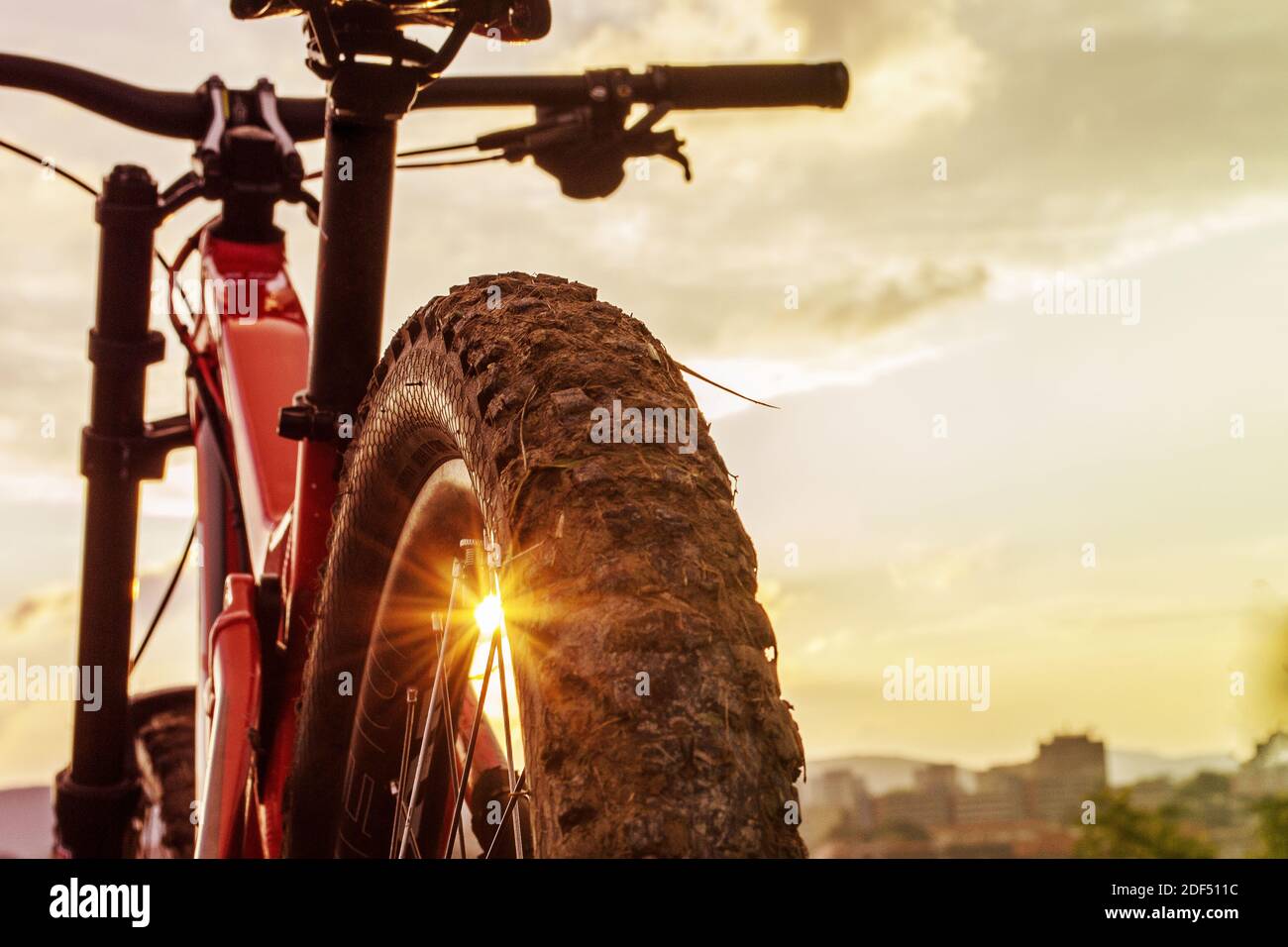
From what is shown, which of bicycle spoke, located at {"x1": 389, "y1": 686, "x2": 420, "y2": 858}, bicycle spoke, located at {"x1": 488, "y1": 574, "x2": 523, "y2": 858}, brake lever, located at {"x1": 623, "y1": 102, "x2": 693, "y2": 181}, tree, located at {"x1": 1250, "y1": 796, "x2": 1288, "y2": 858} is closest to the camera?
bicycle spoke, located at {"x1": 488, "y1": 574, "x2": 523, "y2": 858}

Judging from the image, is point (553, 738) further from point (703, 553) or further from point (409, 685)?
point (409, 685)

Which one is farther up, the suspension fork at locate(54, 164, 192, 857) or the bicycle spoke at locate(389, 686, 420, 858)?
the suspension fork at locate(54, 164, 192, 857)

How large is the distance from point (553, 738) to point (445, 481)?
824 mm

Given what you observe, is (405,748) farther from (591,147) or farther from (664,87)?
(664,87)

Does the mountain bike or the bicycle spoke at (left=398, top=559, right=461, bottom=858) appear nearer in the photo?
the mountain bike

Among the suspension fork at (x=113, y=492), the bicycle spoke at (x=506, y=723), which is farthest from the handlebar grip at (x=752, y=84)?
the bicycle spoke at (x=506, y=723)

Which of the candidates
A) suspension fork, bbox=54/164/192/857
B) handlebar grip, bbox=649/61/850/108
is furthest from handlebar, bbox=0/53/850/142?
suspension fork, bbox=54/164/192/857

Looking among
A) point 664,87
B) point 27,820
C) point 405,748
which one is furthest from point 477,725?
point 27,820

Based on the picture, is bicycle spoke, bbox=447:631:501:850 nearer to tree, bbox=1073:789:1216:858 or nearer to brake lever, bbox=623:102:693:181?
brake lever, bbox=623:102:693:181

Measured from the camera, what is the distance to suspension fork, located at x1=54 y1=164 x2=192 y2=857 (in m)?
4.23

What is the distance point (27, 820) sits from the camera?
5.78 m

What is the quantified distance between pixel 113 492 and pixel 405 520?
1.98 meters

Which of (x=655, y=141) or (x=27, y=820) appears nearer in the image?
(x=655, y=141)
